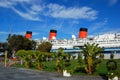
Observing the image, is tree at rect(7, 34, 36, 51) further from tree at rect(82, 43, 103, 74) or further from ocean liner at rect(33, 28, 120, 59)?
tree at rect(82, 43, 103, 74)

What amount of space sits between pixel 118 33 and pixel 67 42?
18.8 m

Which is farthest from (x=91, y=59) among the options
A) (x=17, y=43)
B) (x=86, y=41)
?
(x=17, y=43)

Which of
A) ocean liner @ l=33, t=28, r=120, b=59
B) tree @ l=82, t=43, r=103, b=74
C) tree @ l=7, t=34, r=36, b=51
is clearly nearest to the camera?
tree @ l=82, t=43, r=103, b=74

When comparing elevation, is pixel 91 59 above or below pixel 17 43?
below

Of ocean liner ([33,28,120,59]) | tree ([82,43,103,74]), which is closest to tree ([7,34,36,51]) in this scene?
ocean liner ([33,28,120,59])

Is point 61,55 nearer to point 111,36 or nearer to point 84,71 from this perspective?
point 84,71

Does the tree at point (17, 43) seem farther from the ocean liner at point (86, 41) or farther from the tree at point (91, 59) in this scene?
the tree at point (91, 59)

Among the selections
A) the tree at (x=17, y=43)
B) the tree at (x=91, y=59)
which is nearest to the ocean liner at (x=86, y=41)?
the tree at (x=17, y=43)

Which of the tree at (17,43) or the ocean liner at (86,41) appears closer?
the ocean liner at (86,41)

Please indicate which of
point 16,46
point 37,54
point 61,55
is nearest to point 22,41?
point 16,46

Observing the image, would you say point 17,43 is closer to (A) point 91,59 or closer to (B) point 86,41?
(B) point 86,41

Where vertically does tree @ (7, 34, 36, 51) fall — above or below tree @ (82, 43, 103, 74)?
above

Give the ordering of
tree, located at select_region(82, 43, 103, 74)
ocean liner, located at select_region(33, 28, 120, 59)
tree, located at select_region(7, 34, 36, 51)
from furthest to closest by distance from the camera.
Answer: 1. tree, located at select_region(7, 34, 36, 51)
2. ocean liner, located at select_region(33, 28, 120, 59)
3. tree, located at select_region(82, 43, 103, 74)

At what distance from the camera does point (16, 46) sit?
80250 mm
